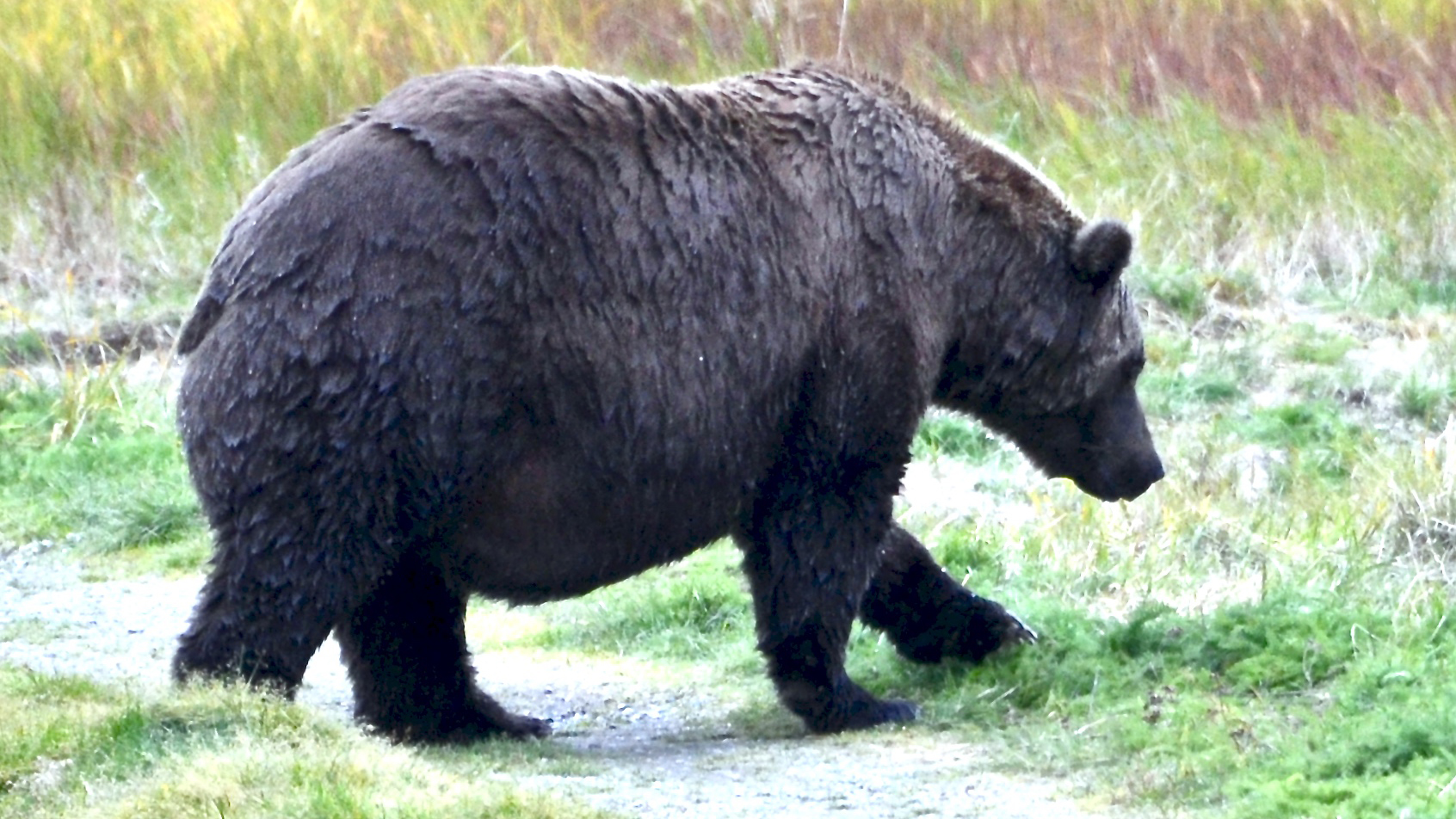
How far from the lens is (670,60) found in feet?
42.0

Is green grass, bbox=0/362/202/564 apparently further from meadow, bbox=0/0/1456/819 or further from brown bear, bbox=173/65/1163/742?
brown bear, bbox=173/65/1163/742

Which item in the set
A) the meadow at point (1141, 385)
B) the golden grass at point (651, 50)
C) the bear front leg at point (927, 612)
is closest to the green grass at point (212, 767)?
the meadow at point (1141, 385)

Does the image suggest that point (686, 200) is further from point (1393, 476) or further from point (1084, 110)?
point (1084, 110)

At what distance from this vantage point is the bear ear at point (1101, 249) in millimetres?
6363

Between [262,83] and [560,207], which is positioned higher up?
[560,207]

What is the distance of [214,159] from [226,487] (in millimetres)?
7155

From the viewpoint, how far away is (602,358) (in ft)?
17.9

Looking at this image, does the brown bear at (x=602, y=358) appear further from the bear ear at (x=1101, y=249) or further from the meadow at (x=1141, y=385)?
the meadow at (x=1141, y=385)

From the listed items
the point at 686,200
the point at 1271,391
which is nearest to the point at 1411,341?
the point at 1271,391

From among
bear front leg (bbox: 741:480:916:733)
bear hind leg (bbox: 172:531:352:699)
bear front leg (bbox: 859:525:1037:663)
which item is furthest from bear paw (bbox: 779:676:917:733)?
bear hind leg (bbox: 172:531:352:699)

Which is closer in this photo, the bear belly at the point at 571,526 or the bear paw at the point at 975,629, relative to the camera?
the bear belly at the point at 571,526

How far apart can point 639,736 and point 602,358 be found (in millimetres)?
1228

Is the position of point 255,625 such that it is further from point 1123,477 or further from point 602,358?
point 1123,477

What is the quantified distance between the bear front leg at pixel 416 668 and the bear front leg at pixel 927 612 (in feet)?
3.95
